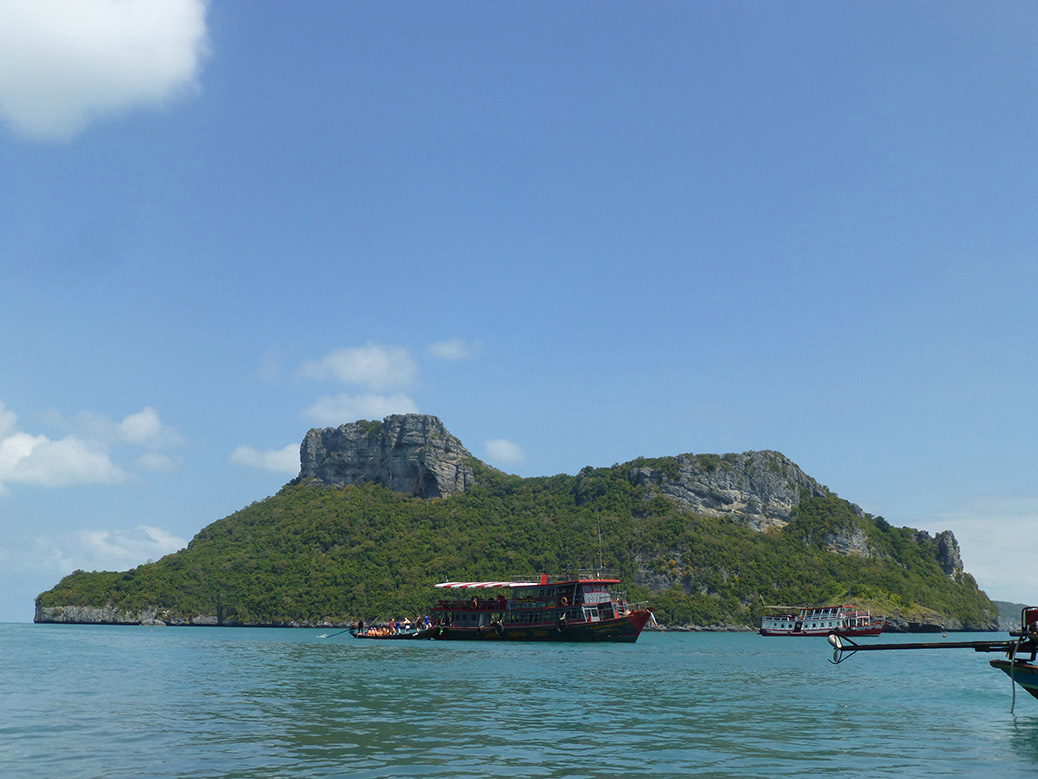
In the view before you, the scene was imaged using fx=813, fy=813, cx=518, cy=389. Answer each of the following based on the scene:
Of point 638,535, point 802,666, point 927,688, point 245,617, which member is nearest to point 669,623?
point 638,535

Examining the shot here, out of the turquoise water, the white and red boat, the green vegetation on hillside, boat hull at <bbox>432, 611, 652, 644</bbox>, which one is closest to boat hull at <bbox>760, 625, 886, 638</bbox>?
the white and red boat

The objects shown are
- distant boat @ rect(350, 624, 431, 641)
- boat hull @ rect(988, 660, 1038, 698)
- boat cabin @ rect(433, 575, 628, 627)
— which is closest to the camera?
boat hull @ rect(988, 660, 1038, 698)

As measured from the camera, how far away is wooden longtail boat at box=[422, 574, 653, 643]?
9175 cm

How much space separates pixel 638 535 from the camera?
641ft

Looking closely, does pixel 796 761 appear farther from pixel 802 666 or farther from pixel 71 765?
pixel 802 666

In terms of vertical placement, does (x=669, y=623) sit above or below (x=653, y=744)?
below

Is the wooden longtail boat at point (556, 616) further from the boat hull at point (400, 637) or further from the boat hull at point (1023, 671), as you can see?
the boat hull at point (1023, 671)

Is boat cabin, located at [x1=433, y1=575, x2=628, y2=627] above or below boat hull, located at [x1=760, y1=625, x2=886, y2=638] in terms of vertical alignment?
above

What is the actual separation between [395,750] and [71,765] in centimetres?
766

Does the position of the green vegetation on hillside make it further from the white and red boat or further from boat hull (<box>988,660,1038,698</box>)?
boat hull (<box>988,660,1038,698</box>)

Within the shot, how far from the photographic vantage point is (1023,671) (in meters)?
29.1

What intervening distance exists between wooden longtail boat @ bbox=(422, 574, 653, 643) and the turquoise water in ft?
141

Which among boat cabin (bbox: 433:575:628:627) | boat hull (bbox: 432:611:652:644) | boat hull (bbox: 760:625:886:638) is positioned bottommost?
boat hull (bbox: 760:625:886:638)

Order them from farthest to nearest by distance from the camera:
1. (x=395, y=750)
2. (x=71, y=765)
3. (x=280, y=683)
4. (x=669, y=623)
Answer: (x=669, y=623) → (x=280, y=683) → (x=395, y=750) → (x=71, y=765)
